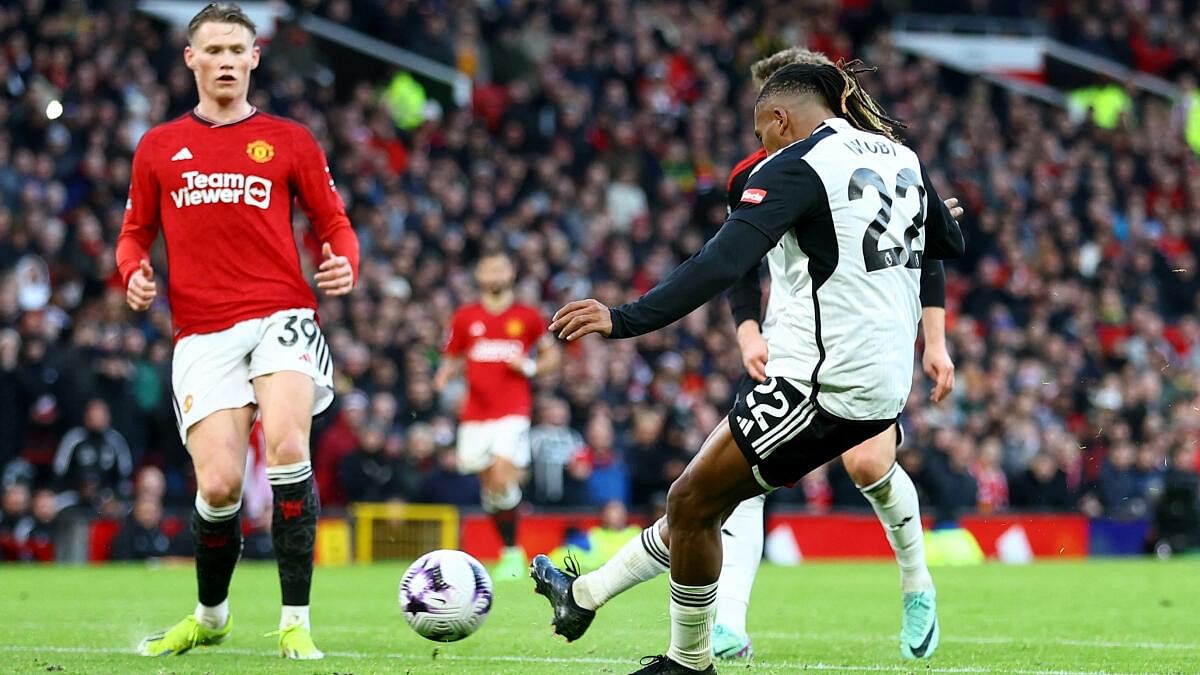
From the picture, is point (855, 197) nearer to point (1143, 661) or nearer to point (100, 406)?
point (1143, 661)

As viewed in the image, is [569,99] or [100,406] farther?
[569,99]

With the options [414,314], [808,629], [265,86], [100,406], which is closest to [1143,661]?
[808,629]

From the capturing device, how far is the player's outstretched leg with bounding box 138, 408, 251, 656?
23.1 ft

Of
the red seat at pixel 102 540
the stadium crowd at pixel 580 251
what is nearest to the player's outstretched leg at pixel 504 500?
the stadium crowd at pixel 580 251

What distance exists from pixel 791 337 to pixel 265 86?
49.6 feet

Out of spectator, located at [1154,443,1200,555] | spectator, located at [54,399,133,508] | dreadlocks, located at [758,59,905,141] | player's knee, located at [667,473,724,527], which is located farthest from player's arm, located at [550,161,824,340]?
spectator, located at [1154,443,1200,555]

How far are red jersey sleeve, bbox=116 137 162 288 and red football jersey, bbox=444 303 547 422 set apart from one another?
6995mm

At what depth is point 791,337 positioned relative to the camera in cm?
578

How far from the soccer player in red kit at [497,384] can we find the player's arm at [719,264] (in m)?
8.66

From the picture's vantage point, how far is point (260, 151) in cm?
732

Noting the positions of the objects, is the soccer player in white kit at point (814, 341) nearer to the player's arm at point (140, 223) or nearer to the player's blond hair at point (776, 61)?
the player's blond hair at point (776, 61)

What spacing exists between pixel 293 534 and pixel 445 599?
758 millimetres

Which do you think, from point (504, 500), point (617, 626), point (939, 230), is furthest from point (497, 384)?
point (939, 230)

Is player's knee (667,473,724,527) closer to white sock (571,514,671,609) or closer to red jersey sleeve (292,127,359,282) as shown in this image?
white sock (571,514,671,609)
